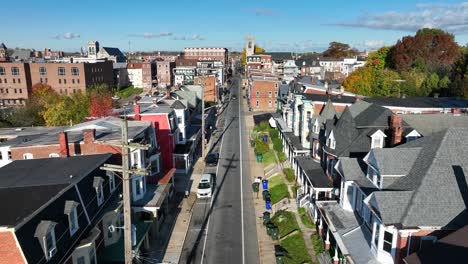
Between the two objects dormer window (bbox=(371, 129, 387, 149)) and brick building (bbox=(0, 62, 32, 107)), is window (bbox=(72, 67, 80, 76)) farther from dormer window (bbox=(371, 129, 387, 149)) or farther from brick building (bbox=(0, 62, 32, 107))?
dormer window (bbox=(371, 129, 387, 149))

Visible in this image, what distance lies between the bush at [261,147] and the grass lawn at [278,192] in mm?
11831

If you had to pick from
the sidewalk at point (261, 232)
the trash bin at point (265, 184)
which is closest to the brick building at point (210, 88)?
the sidewalk at point (261, 232)

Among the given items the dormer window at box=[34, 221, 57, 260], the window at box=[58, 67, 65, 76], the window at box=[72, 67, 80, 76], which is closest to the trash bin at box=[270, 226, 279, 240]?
the dormer window at box=[34, 221, 57, 260]

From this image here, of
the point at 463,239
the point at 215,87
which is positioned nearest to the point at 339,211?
the point at 463,239

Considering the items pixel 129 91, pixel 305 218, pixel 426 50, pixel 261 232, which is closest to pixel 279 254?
pixel 261 232

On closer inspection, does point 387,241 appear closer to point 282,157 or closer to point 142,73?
point 282,157

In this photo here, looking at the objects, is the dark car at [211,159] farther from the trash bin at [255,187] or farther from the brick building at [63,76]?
the brick building at [63,76]

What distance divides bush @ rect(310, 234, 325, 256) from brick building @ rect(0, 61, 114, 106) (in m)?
72.9

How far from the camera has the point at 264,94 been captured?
79188 millimetres

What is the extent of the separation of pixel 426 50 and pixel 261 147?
55309 millimetres

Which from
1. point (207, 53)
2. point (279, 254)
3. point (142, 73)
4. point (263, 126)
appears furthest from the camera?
point (207, 53)

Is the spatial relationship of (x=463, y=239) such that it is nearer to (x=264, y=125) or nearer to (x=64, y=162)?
(x=64, y=162)

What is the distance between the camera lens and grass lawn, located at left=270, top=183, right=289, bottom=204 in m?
32.2

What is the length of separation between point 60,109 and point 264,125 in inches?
1247
